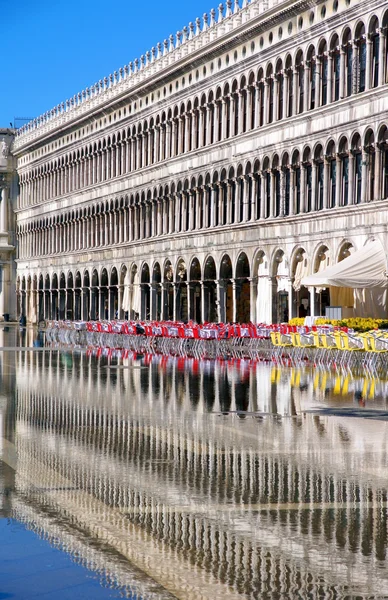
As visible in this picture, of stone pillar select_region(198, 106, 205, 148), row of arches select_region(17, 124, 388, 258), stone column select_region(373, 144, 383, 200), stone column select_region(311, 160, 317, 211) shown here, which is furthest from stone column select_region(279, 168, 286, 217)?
stone pillar select_region(198, 106, 205, 148)

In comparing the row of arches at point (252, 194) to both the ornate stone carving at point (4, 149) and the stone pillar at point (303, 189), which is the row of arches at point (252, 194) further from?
the ornate stone carving at point (4, 149)

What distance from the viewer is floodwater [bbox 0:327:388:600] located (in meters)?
6.82

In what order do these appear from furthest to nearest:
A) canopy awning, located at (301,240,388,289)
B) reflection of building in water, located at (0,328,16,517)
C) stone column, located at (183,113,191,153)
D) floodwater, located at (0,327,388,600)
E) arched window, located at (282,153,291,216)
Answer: stone column, located at (183,113,191,153) → arched window, located at (282,153,291,216) → canopy awning, located at (301,240,388,289) → reflection of building in water, located at (0,328,16,517) → floodwater, located at (0,327,388,600)

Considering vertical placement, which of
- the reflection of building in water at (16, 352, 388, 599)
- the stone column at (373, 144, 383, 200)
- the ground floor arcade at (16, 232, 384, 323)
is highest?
the stone column at (373, 144, 383, 200)

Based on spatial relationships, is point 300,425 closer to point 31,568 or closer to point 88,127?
point 31,568

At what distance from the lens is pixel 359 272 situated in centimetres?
3769

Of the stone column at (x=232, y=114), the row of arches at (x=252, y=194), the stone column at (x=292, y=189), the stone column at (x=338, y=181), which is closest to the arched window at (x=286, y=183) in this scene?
the row of arches at (x=252, y=194)

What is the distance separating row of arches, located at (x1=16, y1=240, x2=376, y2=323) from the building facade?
0.30 feet

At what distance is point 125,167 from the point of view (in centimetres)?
7694

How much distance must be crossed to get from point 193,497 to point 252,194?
47013 mm

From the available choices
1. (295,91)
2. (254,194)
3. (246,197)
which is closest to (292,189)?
(295,91)

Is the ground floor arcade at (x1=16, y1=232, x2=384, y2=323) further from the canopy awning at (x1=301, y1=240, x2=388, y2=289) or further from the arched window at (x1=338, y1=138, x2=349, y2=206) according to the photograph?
the canopy awning at (x1=301, y1=240, x2=388, y2=289)

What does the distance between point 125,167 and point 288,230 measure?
88.1ft

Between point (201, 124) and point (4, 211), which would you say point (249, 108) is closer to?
point (201, 124)
